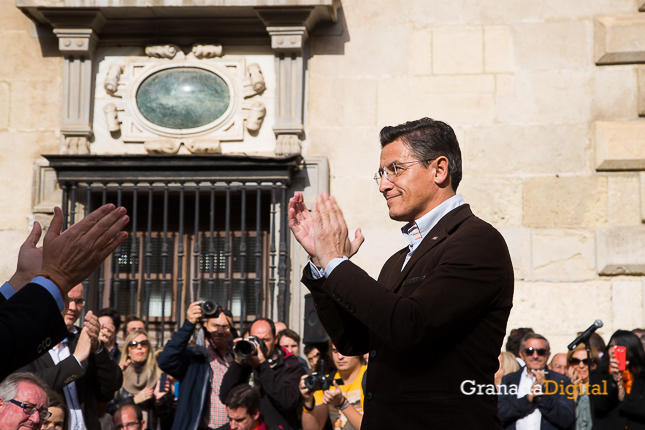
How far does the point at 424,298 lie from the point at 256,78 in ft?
18.8

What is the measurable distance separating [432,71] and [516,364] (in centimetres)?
306

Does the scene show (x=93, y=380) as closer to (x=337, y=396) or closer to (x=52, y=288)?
(x=337, y=396)

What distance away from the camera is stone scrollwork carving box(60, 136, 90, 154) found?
7582 millimetres

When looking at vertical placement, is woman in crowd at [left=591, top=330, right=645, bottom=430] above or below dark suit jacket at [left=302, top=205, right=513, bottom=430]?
below

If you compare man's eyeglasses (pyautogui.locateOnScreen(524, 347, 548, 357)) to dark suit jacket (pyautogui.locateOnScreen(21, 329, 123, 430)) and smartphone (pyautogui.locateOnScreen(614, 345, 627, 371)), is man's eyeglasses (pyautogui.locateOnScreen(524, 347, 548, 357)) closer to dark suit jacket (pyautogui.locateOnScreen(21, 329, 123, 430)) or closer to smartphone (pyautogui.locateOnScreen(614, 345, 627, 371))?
smartphone (pyautogui.locateOnScreen(614, 345, 627, 371))

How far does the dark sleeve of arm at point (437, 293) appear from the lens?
221 cm

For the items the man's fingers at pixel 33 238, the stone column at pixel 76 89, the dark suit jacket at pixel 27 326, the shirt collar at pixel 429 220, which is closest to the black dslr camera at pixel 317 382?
the shirt collar at pixel 429 220

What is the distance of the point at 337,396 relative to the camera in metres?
4.88

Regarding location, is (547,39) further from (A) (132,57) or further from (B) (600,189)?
(A) (132,57)

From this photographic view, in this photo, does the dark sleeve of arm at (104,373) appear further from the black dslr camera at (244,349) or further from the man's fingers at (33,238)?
the man's fingers at (33,238)

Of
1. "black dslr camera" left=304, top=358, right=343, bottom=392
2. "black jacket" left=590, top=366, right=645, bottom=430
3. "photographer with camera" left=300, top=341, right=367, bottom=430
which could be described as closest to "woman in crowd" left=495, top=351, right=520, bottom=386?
"black jacket" left=590, top=366, right=645, bottom=430

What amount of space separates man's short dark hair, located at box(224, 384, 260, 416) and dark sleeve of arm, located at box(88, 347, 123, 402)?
73cm

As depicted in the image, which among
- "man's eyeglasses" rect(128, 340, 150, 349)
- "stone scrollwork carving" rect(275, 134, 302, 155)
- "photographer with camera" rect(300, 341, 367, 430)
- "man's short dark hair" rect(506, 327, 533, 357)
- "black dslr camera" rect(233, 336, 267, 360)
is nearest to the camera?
"photographer with camera" rect(300, 341, 367, 430)

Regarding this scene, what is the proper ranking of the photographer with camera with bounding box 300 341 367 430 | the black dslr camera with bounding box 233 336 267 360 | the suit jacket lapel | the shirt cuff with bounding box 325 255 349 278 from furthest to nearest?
the black dslr camera with bounding box 233 336 267 360, the photographer with camera with bounding box 300 341 367 430, the suit jacket lapel, the shirt cuff with bounding box 325 255 349 278
